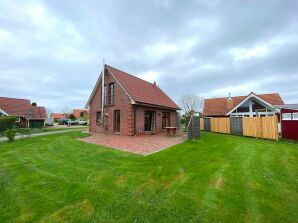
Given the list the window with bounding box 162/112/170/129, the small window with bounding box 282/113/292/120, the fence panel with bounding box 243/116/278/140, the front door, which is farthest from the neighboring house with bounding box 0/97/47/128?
the small window with bounding box 282/113/292/120

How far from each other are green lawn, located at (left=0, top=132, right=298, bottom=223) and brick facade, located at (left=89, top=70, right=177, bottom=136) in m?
8.07

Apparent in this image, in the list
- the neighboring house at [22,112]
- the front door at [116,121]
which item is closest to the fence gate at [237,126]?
the front door at [116,121]

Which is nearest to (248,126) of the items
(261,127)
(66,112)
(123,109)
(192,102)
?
(261,127)

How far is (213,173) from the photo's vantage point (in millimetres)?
5633

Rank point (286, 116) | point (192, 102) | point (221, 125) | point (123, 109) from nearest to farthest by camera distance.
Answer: point (286, 116), point (123, 109), point (221, 125), point (192, 102)

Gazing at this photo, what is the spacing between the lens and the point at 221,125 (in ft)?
63.4

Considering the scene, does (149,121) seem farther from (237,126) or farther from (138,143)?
(237,126)

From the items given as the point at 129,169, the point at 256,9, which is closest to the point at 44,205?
the point at 129,169

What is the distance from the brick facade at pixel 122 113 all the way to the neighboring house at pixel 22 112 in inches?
842

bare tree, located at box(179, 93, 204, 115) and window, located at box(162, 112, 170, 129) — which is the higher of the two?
bare tree, located at box(179, 93, 204, 115)

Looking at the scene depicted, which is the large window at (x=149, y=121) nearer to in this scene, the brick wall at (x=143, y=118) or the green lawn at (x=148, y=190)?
the brick wall at (x=143, y=118)

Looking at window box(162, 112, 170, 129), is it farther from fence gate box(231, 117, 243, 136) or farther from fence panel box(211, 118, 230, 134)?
fence gate box(231, 117, 243, 136)

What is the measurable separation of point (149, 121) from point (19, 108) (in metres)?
29.6

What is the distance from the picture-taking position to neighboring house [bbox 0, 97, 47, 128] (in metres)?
31.2
